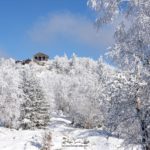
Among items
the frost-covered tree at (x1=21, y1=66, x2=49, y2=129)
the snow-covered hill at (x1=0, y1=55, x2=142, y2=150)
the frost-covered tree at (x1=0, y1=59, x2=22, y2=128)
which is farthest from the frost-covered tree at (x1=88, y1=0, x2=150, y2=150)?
the frost-covered tree at (x1=21, y1=66, x2=49, y2=129)

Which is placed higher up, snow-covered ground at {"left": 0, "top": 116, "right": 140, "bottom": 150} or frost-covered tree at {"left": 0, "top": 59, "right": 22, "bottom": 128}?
frost-covered tree at {"left": 0, "top": 59, "right": 22, "bottom": 128}

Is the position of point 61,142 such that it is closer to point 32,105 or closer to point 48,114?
point 32,105

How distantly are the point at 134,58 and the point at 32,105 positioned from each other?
164 feet

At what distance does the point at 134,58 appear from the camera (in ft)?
39.8

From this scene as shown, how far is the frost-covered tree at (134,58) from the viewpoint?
11352 millimetres

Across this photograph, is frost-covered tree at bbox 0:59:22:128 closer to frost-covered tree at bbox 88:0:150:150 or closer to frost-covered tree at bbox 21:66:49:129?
frost-covered tree at bbox 21:66:49:129

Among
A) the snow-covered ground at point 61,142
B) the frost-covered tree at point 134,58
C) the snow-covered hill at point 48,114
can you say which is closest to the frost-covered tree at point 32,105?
the snow-covered hill at point 48,114

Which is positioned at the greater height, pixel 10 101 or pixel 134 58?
pixel 10 101

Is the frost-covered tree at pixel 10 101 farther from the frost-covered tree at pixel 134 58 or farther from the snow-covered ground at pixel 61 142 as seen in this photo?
the frost-covered tree at pixel 134 58

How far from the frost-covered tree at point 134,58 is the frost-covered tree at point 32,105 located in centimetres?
4575

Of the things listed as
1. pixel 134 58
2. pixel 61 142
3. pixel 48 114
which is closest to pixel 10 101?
pixel 48 114

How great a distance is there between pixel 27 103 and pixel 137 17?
50.9m

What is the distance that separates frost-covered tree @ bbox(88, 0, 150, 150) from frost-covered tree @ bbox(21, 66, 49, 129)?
4575 centimetres

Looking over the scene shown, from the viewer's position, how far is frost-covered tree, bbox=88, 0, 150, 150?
1135 cm
